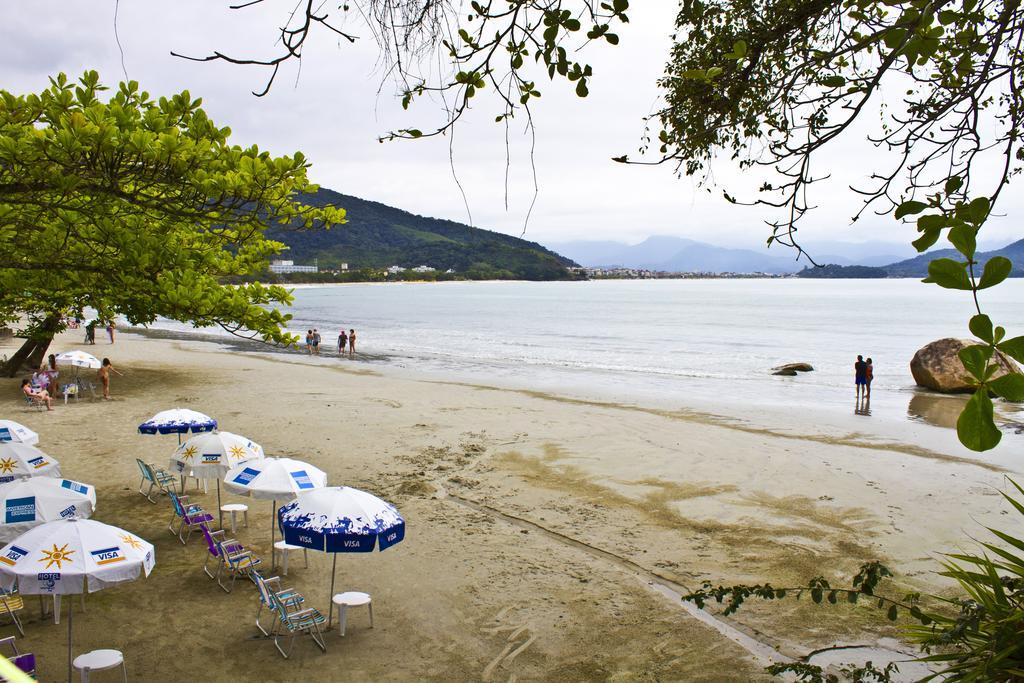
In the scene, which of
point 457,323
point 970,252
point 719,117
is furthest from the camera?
point 457,323

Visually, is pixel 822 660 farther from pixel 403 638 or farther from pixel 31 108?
Result: pixel 31 108

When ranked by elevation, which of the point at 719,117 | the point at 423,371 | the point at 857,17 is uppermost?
the point at 857,17

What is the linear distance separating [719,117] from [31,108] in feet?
17.0

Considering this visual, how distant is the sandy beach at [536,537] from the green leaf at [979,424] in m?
6.40

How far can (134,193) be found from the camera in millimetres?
5988

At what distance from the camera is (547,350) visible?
1863 inches

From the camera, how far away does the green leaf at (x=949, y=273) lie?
1703 mm

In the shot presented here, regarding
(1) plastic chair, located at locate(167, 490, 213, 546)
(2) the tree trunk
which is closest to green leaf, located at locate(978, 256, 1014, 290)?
(1) plastic chair, located at locate(167, 490, 213, 546)

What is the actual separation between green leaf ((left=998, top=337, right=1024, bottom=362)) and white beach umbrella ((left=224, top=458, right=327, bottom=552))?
8772 millimetres

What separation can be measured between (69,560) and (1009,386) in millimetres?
7523

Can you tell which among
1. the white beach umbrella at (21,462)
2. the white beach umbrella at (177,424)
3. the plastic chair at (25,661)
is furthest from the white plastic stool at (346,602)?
the white beach umbrella at (177,424)

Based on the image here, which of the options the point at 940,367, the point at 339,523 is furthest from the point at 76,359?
the point at 940,367

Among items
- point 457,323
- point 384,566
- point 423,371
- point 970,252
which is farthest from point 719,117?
point 457,323

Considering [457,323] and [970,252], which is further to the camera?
[457,323]
